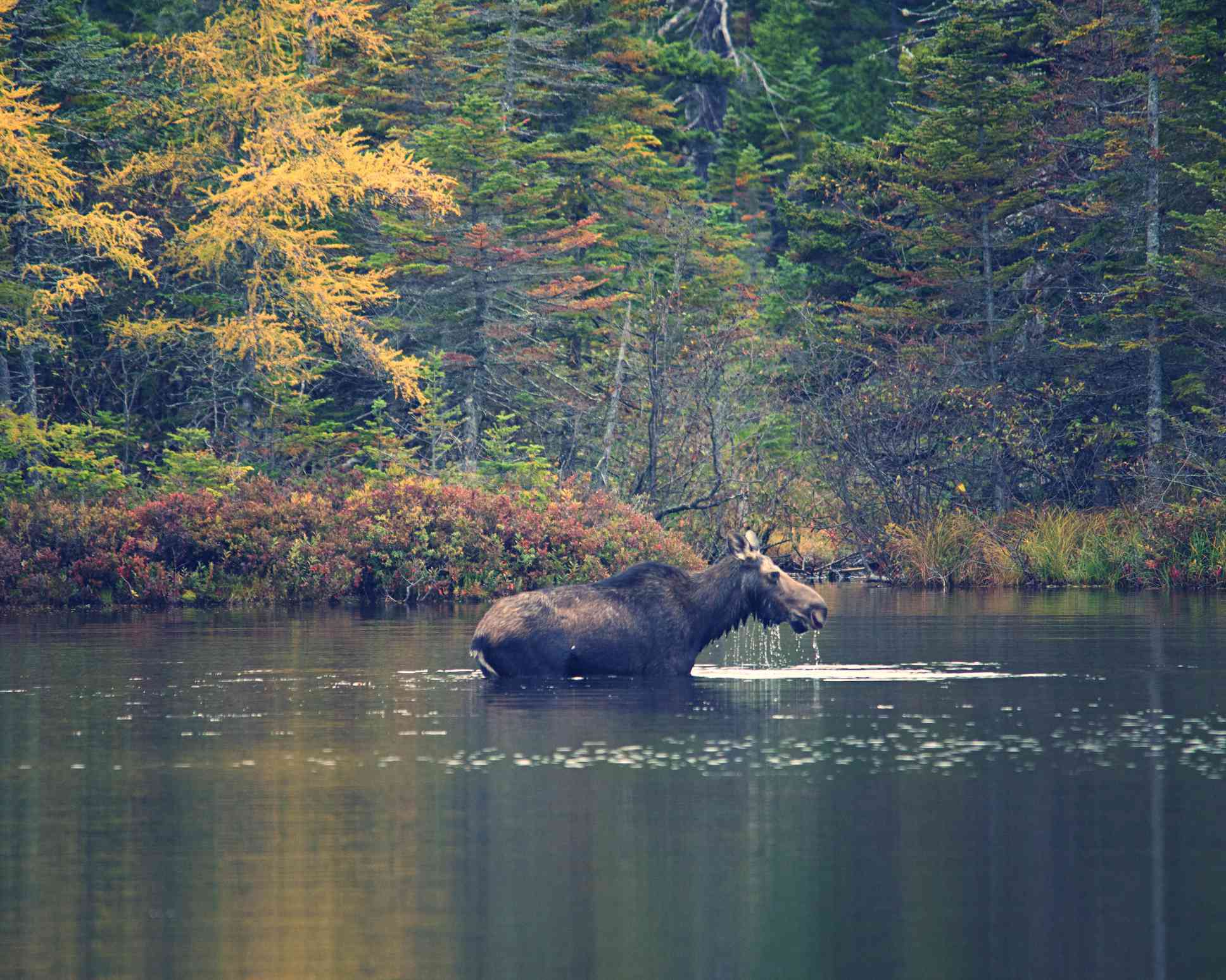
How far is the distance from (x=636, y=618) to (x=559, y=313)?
25480 millimetres

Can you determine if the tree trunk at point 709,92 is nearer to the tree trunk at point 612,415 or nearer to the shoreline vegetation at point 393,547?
the tree trunk at point 612,415

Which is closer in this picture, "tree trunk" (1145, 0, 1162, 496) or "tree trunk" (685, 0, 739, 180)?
"tree trunk" (1145, 0, 1162, 496)

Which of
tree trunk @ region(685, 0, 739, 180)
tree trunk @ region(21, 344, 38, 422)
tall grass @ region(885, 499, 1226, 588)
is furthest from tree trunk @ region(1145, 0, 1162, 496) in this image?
tree trunk @ region(21, 344, 38, 422)

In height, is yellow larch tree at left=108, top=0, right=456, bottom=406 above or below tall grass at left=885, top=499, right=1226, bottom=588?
above

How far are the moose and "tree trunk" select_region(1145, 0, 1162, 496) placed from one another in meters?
21.0

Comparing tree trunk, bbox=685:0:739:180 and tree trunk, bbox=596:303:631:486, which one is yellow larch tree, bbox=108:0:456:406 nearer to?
tree trunk, bbox=596:303:631:486

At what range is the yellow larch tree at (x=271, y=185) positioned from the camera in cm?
3978

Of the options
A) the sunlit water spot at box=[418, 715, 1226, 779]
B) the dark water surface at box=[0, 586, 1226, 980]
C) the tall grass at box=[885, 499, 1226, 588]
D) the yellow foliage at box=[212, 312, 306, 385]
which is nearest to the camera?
the dark water surface at box=[0, 586, 1226, 980]

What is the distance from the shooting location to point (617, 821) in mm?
11664

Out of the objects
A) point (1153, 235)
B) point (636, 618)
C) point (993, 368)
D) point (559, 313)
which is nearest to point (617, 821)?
point (636, 618)

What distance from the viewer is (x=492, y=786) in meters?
13.0

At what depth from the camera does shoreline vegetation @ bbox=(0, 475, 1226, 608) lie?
3275 cm

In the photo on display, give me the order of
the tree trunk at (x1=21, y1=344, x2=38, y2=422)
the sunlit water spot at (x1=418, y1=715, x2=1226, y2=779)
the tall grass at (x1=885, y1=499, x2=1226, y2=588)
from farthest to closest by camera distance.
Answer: the tree trunk at (x1=21, y1=344, x2=38, y2=422) < the tall grass at (x1=885, y1=499, x2=1226, y2=588) < the sunlit water spot at (x1=418, y1=715, x2=1226, y2=779)

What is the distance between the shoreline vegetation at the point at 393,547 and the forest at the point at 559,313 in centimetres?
9
